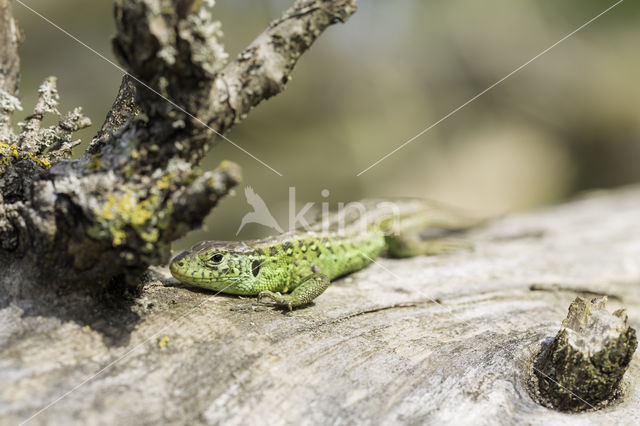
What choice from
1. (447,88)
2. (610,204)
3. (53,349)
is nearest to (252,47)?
(53,349)

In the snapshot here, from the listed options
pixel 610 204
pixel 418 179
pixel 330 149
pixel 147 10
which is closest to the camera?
pixel 147 10

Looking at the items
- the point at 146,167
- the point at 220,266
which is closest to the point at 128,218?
the point at 146,167

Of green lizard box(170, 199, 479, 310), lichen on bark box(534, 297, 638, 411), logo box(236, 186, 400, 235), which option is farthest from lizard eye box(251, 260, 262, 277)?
lichen on bark box(534, 297, 638, 411)

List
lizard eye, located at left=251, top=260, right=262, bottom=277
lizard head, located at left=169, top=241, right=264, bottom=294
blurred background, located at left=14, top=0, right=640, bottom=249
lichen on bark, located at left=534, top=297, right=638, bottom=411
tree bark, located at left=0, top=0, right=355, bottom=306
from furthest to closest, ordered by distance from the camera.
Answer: blurred background, located at left=14, top=0, right=640, bottom=249 < lizard eye, located at left=251, top=260, right=262, bottom=277 < lizard head, located at left=169, top=241, right=264, bottom=294 < lichen on bark, located at left=534, top=297, right=638, bottom=411 < tree bark, located at left=0, top=0, right=355, bottom=306

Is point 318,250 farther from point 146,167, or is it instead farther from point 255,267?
point 146,167

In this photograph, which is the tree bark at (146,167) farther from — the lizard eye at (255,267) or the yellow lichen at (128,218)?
the lizard eye at (255,267)

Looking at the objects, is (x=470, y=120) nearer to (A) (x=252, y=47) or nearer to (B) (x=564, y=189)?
(B) (x=564, y=189)

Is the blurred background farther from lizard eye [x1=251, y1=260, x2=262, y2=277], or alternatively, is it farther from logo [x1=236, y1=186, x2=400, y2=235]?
lizard eye [x1=251, y1=260, x2=262, y2=277]
